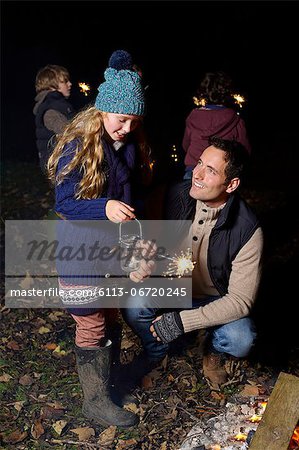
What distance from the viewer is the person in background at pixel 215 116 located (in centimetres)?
555

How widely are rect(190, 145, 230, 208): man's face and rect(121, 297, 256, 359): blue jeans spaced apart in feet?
3.11

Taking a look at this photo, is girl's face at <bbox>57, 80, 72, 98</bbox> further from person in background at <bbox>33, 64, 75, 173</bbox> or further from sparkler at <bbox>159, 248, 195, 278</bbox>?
sparkler at <bbox>159, 248, 195, 278</bbox>

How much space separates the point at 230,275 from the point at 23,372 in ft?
6.38

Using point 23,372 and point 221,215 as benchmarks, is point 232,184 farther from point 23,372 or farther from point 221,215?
point 23,372

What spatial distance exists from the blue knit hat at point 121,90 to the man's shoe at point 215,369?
2137 millimetres

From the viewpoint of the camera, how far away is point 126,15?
648 inches

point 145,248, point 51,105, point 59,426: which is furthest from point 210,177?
point 51,105

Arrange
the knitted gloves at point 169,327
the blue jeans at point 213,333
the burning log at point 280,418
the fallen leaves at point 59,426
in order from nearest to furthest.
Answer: the burning log at point 280,418 → the knitted gloves at point 169,327 → the fallen leaves at point 59,426 → the blue jeans at point 213,333

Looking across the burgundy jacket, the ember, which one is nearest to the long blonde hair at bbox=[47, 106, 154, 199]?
the ember

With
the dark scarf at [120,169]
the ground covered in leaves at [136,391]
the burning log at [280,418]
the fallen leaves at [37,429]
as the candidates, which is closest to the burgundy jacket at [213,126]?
the ground covered in leaves at [136,391]

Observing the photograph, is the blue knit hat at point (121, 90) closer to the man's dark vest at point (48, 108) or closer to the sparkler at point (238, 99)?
the sparkler at point (238, 99)

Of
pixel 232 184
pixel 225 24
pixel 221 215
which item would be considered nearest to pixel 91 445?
pixel 221 215

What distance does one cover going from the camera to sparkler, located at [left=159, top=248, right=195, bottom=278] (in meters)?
4.29

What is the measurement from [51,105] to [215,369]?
342 centimetres
